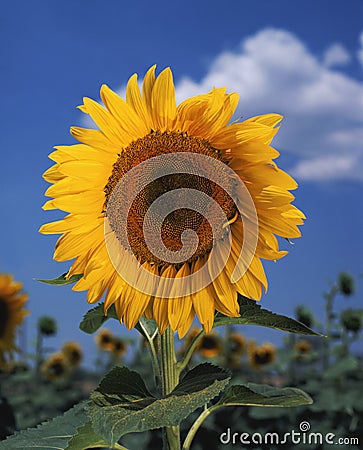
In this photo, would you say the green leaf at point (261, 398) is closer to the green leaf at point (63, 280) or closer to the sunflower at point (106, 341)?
the green leaf at point (63, 280)

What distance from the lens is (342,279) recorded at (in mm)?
5684

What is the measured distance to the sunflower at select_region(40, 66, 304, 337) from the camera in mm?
1472

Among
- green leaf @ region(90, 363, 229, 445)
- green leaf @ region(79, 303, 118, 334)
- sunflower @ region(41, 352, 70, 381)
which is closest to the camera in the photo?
green leaf @ region(90, 363, 229, 445)

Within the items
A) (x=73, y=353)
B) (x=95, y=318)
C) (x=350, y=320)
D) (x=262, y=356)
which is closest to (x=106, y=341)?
(x=73, y=353)

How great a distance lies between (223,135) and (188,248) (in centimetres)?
27

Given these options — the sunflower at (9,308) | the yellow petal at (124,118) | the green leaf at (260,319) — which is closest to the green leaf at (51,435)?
the green leaf at (260,319)

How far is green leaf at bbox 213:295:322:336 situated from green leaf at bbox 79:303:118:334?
26 centimetres

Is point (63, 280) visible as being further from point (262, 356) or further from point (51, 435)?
point (262, 356)

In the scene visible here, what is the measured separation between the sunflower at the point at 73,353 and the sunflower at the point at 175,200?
23.1 ft

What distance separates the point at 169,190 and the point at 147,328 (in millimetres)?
402

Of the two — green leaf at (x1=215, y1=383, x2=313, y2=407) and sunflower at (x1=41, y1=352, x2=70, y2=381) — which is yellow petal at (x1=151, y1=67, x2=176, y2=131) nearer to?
green leaf at (x1=215, y1=383, x2=313, y2=407)

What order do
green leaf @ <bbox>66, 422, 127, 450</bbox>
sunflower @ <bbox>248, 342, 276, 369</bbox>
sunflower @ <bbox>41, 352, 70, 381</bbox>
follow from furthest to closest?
sunflower @ <bbox>41, 352, 70, 381</bbox> < sunflower @ <bbox>248, 342, 276, 369</bbox> < green leaf @ <bbox>66, 422, 127, 450</bbox>

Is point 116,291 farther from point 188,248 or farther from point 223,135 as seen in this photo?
point 223,135

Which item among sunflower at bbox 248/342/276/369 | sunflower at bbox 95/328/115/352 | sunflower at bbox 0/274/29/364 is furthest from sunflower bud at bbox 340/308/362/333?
sunflower at bbox 95/328/115/352
